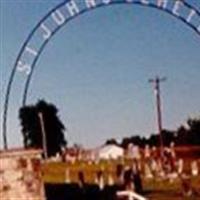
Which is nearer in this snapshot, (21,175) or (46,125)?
(21,175)

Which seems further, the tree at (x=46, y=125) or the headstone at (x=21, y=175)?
the tree at (x=46, y=125)

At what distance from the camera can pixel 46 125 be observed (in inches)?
2808

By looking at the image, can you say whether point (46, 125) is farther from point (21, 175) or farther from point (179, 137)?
point (21, 175)

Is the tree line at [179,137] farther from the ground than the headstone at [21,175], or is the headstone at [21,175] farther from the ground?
the tree line at [179,137]

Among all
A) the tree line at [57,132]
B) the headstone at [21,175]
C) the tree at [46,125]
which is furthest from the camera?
the tree line at [57,132]

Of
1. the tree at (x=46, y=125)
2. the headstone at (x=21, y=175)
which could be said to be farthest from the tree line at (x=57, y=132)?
the headstone at (x=21, y=175)

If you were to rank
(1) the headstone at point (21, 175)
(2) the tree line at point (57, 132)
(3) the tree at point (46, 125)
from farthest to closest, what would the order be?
(2) the tree line at point (57, 132) → (3) the tree at point (46, 125) → (1) the headstone at point (21, 175)

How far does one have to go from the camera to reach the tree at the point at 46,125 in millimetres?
58531

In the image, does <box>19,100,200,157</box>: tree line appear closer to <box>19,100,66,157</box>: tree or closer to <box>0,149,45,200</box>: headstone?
<box>19,100,66,157</box>: tree

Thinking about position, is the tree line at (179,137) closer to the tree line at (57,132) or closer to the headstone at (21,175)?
the tree line at (57,132)

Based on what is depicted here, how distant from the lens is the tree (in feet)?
192

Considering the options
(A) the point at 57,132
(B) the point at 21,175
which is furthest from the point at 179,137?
(B) the point at 21,175

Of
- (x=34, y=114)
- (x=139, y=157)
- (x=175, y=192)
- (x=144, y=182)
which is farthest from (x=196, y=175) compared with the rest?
(x=34, y=114)

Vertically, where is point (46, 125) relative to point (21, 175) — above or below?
above
